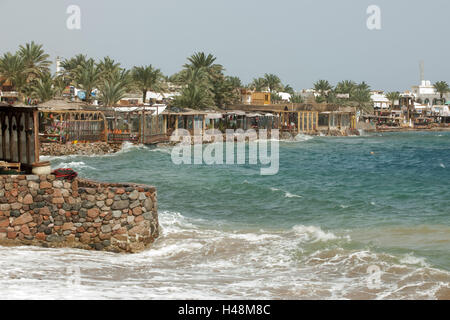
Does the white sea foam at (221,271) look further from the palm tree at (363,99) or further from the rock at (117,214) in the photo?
the palm tree at (363,99)

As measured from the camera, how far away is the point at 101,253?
44.3ft

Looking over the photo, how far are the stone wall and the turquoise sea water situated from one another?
581mm

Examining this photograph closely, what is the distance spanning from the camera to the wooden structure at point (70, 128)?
138ft

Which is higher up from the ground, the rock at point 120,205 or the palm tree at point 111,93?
the palm tree at point 111,93

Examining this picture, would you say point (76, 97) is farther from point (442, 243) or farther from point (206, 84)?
point (442, 243)

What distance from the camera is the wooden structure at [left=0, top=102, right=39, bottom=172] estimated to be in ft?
47.3

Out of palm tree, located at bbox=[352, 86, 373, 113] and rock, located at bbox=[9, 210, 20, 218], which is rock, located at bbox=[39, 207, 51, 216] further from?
palm tree, located at bbox=[352, 86, 373, 113]

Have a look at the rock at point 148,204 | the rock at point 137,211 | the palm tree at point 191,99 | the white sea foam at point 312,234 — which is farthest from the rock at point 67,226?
the palm tree at point 191,99

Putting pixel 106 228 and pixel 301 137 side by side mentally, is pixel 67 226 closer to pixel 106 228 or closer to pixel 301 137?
pixel 106 228

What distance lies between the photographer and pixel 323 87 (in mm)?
131250

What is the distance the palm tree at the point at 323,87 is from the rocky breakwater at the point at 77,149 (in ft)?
303

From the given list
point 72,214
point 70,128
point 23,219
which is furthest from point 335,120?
point 23,219

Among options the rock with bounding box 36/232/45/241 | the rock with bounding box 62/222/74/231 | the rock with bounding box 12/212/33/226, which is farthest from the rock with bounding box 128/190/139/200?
the rock with bounding box 12/212/33/226
